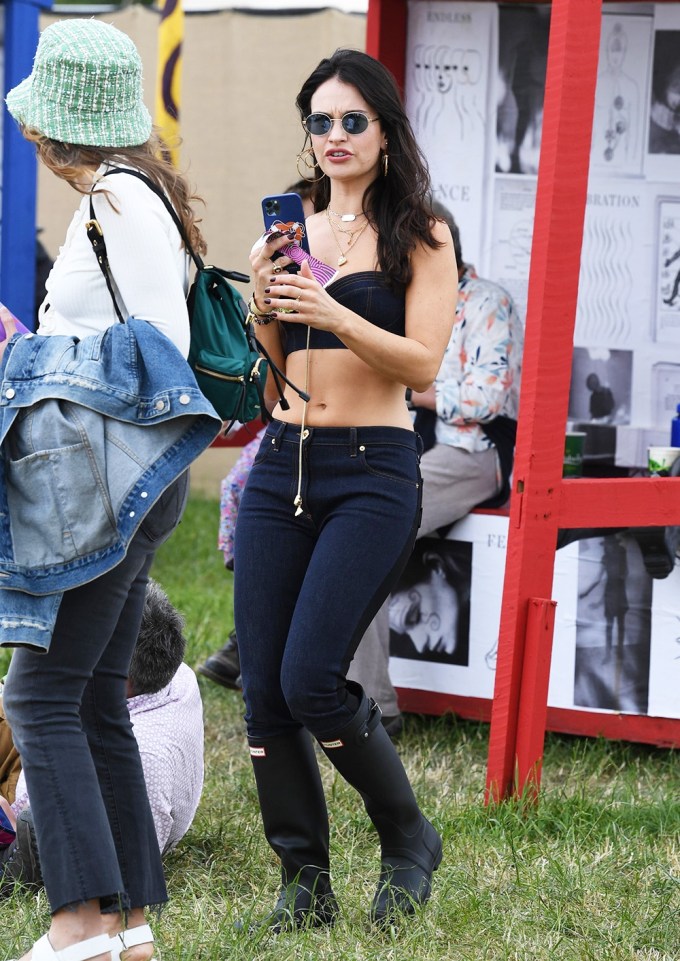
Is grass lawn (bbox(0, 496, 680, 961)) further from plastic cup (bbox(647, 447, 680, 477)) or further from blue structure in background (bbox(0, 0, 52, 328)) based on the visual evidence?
blue structure in background (bbox(0, 0, 52, 328))

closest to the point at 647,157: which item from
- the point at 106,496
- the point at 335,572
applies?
the point at 335,572

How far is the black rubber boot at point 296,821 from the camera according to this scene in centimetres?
299

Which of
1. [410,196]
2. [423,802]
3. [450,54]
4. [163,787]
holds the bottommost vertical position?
[423,802]

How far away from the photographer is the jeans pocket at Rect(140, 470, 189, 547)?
256 centimetres

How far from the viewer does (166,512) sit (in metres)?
2.58

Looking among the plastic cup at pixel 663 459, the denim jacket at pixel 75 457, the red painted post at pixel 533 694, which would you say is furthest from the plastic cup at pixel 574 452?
the denim jacket at pixel 75 457

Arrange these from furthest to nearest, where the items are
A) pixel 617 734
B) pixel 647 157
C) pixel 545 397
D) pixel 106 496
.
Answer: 1. pixel 647 157
2. pixel 617 734
3. pixel 545 397
4. pixel 106 496

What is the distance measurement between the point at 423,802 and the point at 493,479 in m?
1.21

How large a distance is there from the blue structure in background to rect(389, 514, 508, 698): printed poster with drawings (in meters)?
2.13

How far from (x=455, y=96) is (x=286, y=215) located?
2515 millimetres

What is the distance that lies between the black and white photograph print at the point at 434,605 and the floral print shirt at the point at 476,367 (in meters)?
0.36

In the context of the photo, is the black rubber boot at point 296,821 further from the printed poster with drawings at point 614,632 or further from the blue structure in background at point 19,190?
the blue structure in background at point 19,190

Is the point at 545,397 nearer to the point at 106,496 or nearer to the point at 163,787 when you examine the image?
the point at 163,787

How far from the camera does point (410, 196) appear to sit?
3023mm
